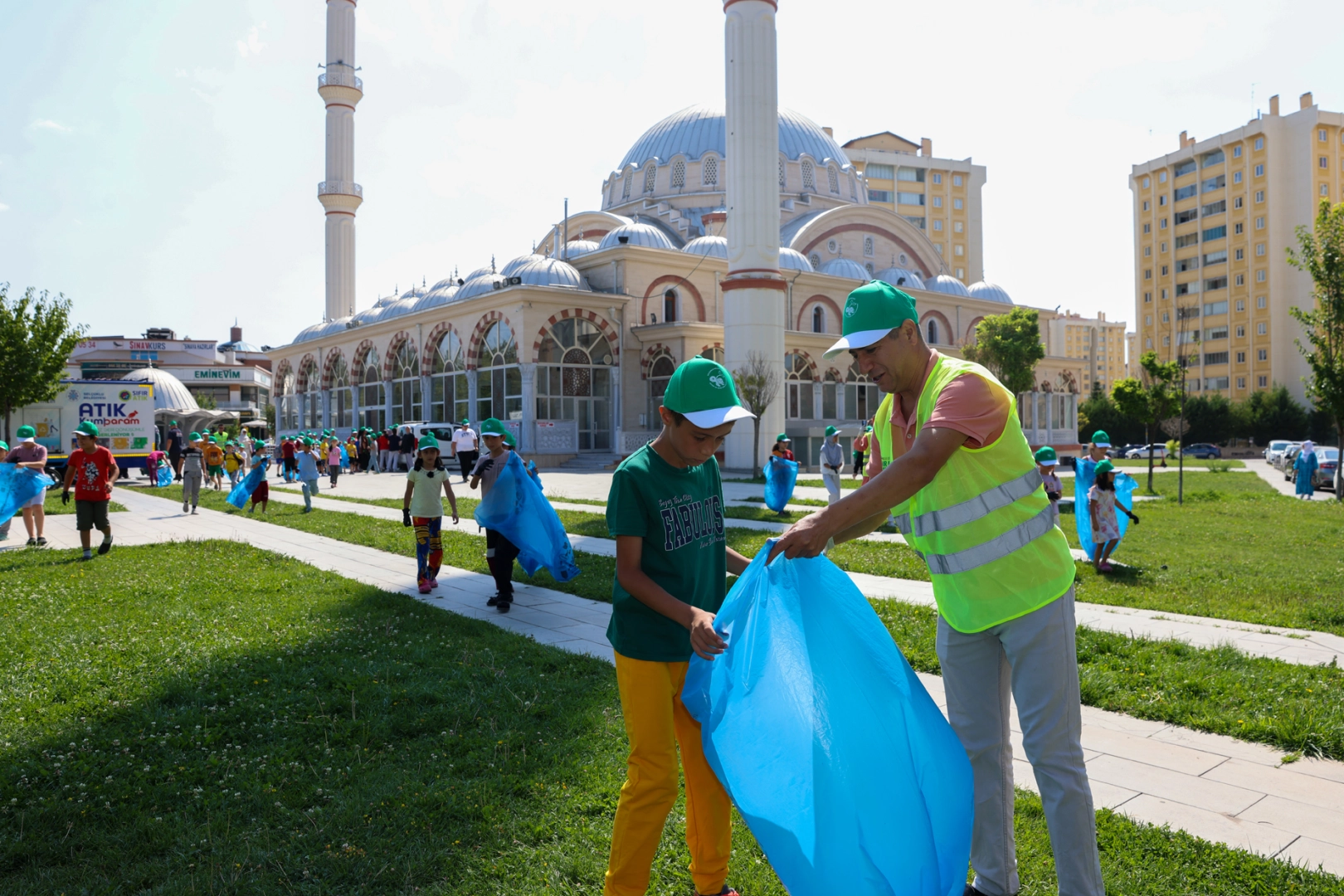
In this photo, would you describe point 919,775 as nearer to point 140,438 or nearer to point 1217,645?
point 1217,645

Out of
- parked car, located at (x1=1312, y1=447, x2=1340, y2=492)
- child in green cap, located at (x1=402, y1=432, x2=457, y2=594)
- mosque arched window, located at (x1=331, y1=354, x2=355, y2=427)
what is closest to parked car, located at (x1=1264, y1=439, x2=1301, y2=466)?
parked car, located at (x1=1312, y1=447, x2=1340, y2=492)

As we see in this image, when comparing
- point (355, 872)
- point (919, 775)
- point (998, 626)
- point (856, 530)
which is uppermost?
point (856, 530)

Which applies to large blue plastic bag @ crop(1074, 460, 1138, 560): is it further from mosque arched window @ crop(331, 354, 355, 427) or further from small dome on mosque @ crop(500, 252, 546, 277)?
mosque arched window @ crop(331, 354, 355, 427)

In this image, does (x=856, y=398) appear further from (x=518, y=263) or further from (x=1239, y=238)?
(x=1239, y=238)

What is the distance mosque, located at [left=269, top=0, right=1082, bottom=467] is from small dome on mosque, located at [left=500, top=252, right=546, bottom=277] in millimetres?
109

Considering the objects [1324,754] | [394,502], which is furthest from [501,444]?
[394,502]

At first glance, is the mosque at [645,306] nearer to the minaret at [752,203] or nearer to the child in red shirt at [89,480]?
the minaret at [752,203]

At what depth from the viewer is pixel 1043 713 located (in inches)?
109

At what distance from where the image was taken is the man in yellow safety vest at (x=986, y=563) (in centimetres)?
275

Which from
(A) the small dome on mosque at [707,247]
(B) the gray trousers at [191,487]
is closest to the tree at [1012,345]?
(A) the small dome on mosque at [707,247]

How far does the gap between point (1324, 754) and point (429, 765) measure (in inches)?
185

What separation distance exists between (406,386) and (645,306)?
14.0 meters

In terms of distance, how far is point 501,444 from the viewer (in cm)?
962

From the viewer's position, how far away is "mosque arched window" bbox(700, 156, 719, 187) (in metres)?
52.3
